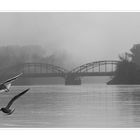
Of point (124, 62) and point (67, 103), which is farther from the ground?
point (124, 62)

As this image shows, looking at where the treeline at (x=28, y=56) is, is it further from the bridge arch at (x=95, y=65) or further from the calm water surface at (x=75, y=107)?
the calm water surface at (x=75, y=107)

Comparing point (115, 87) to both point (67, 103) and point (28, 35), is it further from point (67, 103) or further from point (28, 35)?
point (28, 35)

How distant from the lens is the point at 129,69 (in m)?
6.43

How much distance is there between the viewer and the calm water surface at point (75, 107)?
6070 millimetres

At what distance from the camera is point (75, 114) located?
20.4ft

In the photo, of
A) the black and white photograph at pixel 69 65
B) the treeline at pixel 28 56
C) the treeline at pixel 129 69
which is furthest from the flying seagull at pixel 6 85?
the treeline at pixel 129 69

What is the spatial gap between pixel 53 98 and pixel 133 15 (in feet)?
4.56

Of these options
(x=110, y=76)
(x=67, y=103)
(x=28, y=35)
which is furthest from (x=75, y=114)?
(x=28, y=35)

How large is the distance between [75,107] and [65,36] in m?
0.84

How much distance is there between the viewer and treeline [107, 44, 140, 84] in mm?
6301

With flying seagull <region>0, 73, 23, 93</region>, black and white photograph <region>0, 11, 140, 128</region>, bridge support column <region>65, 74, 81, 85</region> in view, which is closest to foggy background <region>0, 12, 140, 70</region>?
black and white photograph <region>0, 11, 140, 128</region>

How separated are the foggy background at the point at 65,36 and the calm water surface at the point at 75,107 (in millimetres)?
355
